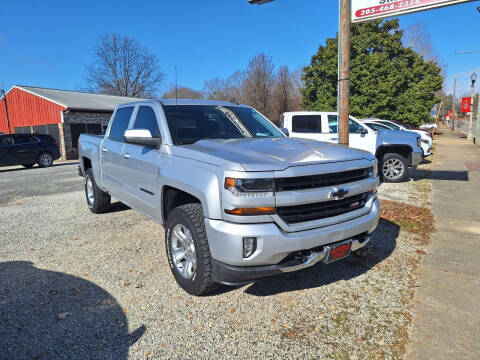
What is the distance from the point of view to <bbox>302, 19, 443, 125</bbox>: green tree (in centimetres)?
2217

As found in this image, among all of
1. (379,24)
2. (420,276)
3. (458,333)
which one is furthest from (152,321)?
(379,24)

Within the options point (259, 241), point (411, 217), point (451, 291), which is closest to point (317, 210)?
point (259, 241)

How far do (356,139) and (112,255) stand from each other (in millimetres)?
7489

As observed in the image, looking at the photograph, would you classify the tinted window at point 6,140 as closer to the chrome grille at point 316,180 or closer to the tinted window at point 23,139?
the tinted window at point 23,139

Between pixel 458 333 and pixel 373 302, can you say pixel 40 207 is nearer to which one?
pixel 373 302

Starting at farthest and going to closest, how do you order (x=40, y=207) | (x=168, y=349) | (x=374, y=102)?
(x=374, y=102)
(x=40, y=207)
(x=168, y=349)

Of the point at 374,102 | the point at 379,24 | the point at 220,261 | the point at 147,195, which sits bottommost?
the point at 220,261

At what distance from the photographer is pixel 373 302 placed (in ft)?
9.84

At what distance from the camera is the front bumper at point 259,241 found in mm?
2439

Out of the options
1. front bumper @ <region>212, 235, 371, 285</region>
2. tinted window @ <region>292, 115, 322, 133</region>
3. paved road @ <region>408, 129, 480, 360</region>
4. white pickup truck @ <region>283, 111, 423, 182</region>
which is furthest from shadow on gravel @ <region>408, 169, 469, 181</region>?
front bumper @ <region>212, 235, 371, 285</region>

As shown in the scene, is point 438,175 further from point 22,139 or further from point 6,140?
point 6,140

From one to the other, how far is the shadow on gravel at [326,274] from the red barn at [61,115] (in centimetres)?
2192

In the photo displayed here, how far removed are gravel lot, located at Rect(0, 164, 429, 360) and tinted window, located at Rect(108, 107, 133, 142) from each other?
1530mm

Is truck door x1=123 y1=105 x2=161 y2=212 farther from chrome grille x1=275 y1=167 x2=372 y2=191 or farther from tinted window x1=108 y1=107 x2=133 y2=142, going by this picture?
chrome grille x1=275 y1=167 x2=372 y2=191
